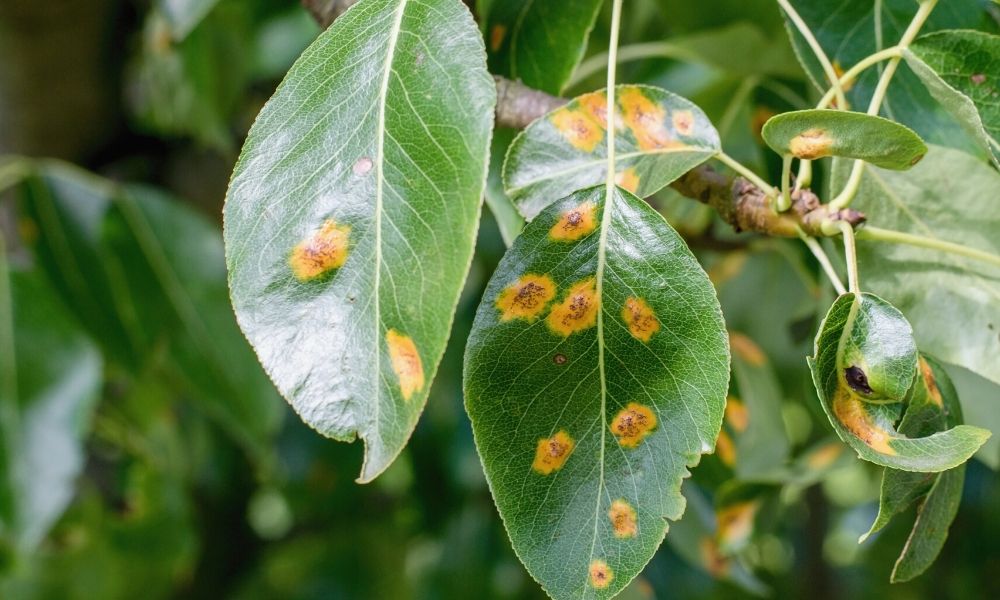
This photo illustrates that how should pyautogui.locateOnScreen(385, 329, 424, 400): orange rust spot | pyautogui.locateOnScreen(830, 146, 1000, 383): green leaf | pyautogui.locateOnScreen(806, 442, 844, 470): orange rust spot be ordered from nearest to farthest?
pyautogui.locateOnScreen(385, 329, 424, 400): orange rust spot, pyautogui.locateOnScreen(830, 146, 1000, 383): green leaf, pyautogui.locateOnScreen(806, 442, 844, 470): orange rust spot

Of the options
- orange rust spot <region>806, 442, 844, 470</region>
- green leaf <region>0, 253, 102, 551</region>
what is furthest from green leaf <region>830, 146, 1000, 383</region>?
green leaf <region>0, 253, 102, 551</region>

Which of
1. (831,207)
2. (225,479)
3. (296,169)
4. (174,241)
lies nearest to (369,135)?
(296,169)

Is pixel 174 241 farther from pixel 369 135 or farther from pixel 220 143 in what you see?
pixel 369 135

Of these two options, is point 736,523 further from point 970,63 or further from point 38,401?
point 38,401

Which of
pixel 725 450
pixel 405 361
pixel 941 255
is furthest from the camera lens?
pixel 725 450

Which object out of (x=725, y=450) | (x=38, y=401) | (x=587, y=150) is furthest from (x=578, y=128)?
(x=38, y=401)

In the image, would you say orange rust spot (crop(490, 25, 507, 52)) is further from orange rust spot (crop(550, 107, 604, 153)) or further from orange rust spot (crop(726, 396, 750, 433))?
orange rust spot (crop(726, 396, 750, 433))

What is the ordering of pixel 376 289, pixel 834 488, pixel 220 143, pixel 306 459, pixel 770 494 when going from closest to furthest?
pixel 376 289
pixel 770 494
pixel 220 143
pixel 306 459
pixel 834 488
